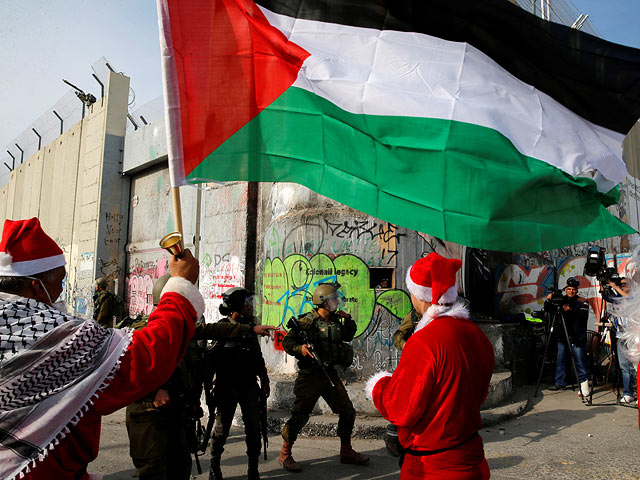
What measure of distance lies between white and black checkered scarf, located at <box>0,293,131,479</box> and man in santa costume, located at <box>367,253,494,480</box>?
1.41 m

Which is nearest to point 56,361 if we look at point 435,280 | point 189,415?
point 435,280

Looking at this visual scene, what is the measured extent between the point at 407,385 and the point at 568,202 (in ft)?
4.62

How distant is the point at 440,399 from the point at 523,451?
4.00 m

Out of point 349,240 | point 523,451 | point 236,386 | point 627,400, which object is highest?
point 349,240

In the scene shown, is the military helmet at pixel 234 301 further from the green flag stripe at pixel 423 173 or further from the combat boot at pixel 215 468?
the green flag stripe at pixel 423 173

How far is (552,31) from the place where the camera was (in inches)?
123

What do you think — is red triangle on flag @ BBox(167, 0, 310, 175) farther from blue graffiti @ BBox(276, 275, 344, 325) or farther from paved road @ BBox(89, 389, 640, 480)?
blue graffiti @ BBox(276, 275, 344, 325)

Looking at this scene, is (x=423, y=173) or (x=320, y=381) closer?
(x=423, y=173)

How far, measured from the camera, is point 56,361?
5.02ft

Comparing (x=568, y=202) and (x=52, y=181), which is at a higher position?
(x=52, y=181)

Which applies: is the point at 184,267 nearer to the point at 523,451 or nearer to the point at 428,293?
the point at 428,293

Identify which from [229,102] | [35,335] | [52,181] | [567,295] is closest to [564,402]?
[567,295]

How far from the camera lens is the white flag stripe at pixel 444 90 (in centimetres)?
288

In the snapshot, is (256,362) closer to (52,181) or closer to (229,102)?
(229,102)
